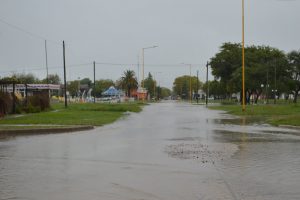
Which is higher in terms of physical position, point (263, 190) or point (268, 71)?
point (268, 71)

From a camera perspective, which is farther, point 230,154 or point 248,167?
point 230,154

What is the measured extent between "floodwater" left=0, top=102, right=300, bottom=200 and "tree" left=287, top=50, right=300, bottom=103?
70.4 m

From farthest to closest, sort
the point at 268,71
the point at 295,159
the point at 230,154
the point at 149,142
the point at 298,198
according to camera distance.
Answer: the point at 268,71
the point at 149,142
the point at 230,154
the point at 295,159
the point at 298,198

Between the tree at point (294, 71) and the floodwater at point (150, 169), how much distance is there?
2770 inches

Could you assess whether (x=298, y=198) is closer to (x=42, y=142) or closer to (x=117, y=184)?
(x=117, y=184)

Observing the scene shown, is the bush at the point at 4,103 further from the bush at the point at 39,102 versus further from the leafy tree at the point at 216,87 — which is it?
the leafy tree at the point at 216,87

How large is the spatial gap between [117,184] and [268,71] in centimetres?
7852

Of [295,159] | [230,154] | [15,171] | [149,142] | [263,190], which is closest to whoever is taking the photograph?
[263,190]

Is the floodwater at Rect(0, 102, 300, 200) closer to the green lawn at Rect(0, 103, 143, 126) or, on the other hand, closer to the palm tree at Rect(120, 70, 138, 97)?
the green lawn at Rect(0, 103, 143, 126)

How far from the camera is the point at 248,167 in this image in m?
10.8

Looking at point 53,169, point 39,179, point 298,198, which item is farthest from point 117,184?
point 298,198

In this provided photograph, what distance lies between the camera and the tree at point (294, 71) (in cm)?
8414

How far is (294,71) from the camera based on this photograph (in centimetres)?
8556

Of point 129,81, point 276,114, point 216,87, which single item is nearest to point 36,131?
point 276,114
